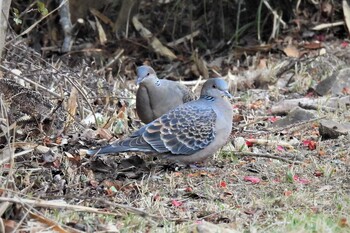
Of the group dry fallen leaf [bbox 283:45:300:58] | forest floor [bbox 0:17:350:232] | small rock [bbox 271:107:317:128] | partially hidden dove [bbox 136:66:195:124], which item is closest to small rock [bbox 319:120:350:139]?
forest floor [bbox 0:17:350:232]

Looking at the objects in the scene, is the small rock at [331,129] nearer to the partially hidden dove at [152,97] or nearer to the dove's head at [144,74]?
the partially hidden dove at [152,97]

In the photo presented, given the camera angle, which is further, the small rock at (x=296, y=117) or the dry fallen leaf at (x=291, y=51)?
the dry fallen leaf at (x=291, y=51)

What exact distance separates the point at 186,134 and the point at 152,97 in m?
0.83

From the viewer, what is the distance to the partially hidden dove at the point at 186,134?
205 inches

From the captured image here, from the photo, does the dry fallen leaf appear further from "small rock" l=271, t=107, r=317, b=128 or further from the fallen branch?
"small rock" l=271, t=107, r=317, b=128

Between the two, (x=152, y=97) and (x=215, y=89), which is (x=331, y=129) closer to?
(x=215, y=89)

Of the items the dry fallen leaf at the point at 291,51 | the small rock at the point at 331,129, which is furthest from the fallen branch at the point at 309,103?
the dry fallen leaf at the point at 291,51

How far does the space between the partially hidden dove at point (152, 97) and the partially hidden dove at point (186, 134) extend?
607mm

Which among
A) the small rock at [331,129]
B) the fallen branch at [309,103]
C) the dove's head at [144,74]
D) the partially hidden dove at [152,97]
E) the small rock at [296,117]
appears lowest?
the fallen branch at [309,103]

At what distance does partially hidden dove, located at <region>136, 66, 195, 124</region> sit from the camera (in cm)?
607

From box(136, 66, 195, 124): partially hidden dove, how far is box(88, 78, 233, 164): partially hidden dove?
0.61 metres

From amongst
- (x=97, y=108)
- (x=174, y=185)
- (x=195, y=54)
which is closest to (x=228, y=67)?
(x=195, y=54)

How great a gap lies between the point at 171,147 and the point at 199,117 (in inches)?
12.3

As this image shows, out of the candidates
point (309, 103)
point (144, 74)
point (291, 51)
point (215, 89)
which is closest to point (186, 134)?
point (215, 89)
